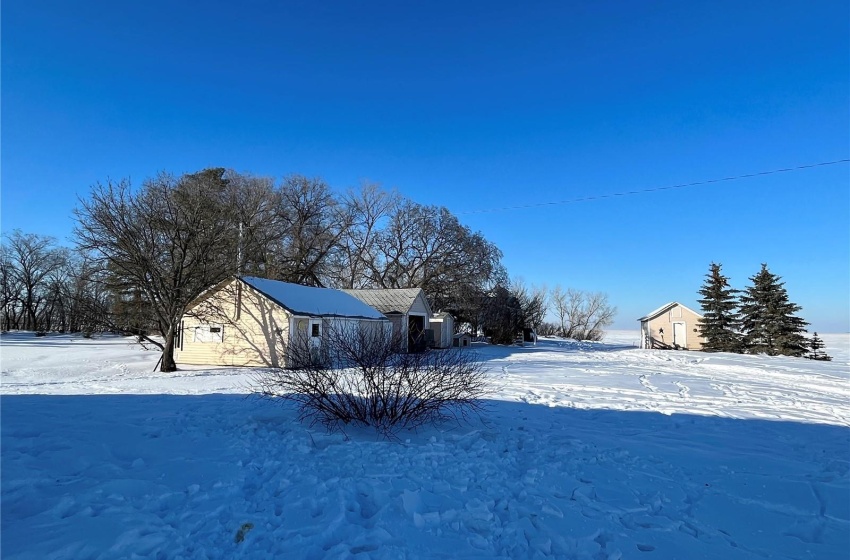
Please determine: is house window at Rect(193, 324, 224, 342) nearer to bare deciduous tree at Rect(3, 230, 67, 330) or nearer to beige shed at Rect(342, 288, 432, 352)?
beige shed at Rect(342, 288, 432, 352)

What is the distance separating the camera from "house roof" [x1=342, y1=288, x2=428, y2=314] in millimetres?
29725

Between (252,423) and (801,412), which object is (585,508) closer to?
(252,423)

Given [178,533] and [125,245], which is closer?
[178,533]

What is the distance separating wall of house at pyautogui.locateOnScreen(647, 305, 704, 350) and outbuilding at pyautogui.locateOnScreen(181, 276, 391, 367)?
31469 mm

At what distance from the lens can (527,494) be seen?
4.45 metres

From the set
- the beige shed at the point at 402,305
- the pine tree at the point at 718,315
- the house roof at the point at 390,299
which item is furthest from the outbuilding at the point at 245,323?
the pine tree at the point at 718,315

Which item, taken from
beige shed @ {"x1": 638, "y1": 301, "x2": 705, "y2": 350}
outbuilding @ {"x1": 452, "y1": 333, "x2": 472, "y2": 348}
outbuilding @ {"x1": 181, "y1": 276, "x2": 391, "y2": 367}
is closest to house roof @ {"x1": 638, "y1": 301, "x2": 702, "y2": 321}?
beige shed @ {"x1": 638, "y1": 301, "x2": 705, "y2": 350}

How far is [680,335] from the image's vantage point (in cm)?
3978

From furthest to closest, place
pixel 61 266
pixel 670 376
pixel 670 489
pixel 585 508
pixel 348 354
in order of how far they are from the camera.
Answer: pixel 61 266 → pixel 670 376 → pixel 348 354 → pixel 670 489 → pixel 585 508

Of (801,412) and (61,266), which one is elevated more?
(61,266)

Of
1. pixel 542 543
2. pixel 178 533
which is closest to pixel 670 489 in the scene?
pixel 542 543

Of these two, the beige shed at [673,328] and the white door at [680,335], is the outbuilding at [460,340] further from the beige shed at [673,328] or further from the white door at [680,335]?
the white door at [680,335]

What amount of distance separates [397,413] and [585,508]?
3.28 metres

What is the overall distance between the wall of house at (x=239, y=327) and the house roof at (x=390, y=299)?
1083cm
